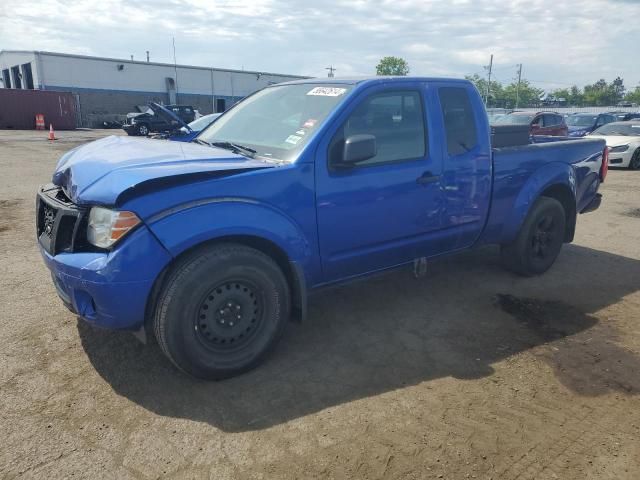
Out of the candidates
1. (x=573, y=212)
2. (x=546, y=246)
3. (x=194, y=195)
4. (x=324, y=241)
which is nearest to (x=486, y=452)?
(x=324, y=241)

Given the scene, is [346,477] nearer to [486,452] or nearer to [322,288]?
[486,452]

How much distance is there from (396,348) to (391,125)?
168cm

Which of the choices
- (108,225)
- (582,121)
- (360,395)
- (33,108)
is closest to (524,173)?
(360,395)

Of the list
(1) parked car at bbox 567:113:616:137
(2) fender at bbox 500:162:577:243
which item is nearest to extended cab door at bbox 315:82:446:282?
(2) fender at bbox 500:162:577:243

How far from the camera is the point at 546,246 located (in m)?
5.09

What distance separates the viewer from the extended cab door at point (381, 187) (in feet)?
10.9

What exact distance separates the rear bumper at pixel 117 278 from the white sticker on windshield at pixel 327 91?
68.1 inches

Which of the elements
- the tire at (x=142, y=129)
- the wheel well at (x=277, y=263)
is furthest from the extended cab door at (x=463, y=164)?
the tire at (x=142, y=129)

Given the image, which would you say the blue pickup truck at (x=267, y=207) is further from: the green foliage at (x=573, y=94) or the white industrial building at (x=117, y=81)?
the green foliage at (x=573, y=94)

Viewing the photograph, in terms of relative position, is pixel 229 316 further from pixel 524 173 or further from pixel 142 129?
pixel 142 129

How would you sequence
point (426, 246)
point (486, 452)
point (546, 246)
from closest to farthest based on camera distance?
point (486, 452) → point (426, 246) → point (546, 246)

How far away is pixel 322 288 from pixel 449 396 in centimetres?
115

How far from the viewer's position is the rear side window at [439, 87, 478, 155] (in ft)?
13.0

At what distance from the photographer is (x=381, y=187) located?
3525 mm
